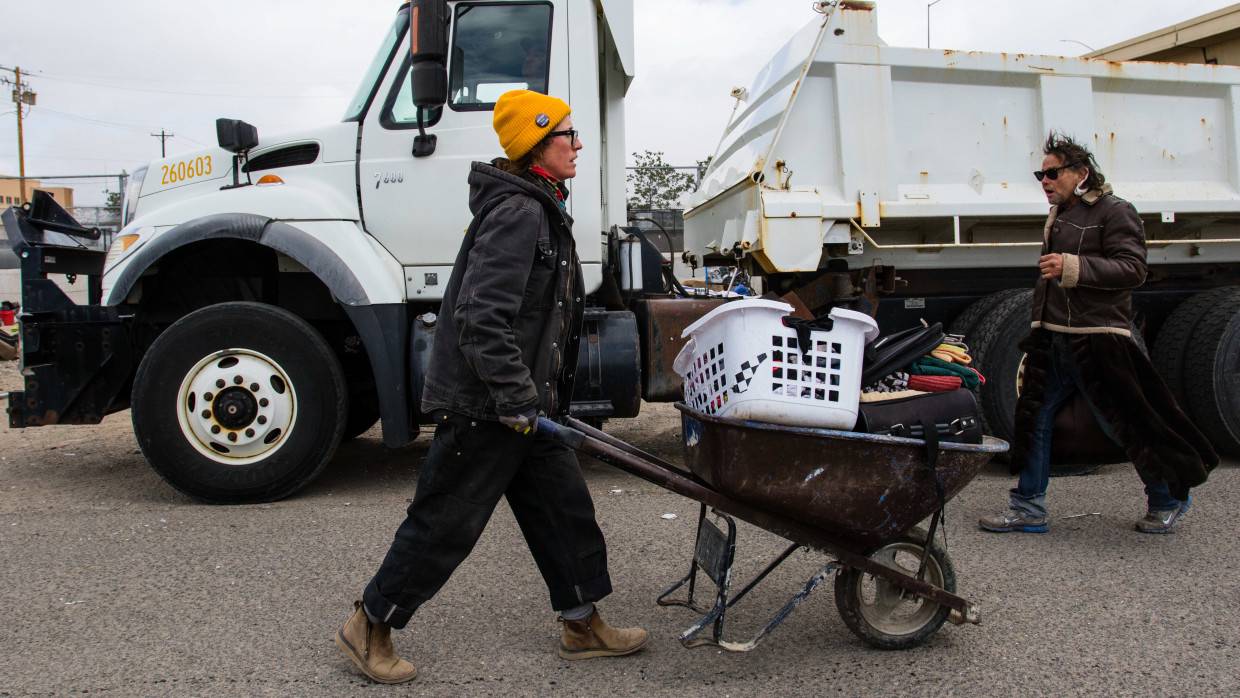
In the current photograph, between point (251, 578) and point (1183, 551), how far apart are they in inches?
161

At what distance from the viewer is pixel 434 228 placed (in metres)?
5.27

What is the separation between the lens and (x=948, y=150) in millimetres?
5730

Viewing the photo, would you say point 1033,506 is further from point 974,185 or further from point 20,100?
point 20,100

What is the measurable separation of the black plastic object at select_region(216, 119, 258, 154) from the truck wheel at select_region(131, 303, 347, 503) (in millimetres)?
980

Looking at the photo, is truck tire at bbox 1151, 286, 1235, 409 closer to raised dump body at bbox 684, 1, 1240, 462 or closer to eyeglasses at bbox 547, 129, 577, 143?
raised dump body at bbox 684, 1, 1240, 462

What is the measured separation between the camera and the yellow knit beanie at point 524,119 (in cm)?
291

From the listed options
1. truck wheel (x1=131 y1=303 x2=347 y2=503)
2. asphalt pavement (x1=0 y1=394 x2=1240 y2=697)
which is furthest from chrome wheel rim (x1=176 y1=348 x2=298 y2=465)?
asphalt pavement (x1=0 y1=394 x2=1240 y2=697)

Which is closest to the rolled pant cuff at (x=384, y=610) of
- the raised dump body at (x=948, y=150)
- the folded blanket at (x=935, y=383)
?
the folded blanket at (x=935, y=383)

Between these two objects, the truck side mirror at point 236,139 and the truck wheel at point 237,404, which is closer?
the truck wheel at point 237,404

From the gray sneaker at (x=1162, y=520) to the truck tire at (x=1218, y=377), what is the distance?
5.46ft

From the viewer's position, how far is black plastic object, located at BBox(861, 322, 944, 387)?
3068 mm

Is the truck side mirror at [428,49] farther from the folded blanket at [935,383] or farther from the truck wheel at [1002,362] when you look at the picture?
the truck wheel at [1002,362]

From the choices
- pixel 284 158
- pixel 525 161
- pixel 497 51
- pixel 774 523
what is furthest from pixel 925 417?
pixel 284 158

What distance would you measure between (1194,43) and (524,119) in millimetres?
6249
